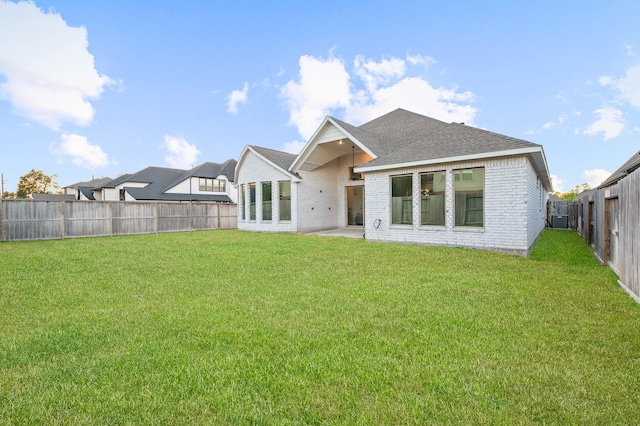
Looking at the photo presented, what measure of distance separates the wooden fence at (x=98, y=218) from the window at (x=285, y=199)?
6777 millimetres

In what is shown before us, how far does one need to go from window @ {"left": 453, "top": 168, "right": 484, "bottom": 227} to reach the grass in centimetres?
394

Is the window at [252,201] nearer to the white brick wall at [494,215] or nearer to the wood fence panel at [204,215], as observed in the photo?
the wood fence panel at [204,215]

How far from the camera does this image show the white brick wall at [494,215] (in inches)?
354

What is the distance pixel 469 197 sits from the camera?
1004 centimetres

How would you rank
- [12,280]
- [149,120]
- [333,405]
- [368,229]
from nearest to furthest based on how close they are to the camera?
[333,405]
[12,280]
[368,229]
[149,120]

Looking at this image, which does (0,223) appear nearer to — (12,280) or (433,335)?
(12,280)

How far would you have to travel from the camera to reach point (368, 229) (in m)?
12.5

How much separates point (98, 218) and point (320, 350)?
1769cm

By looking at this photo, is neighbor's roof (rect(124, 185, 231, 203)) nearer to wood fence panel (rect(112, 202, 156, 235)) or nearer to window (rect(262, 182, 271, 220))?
wood fence panel (rect(112, 202, 156, 235))

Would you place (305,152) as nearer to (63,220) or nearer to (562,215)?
(63,220)

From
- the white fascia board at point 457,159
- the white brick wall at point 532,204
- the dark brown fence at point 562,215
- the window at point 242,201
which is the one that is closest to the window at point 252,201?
the window at point 242,201

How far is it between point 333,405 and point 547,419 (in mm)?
1415

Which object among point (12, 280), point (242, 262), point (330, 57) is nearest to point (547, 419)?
point (242, 262)

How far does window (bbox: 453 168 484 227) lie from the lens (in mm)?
9828
